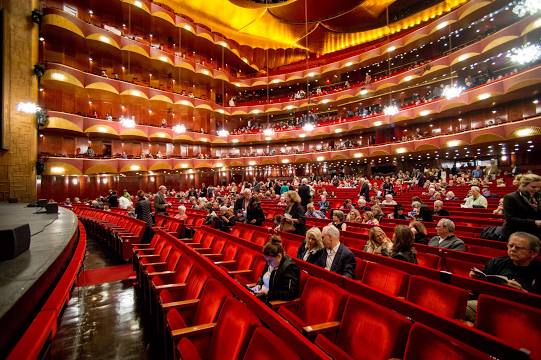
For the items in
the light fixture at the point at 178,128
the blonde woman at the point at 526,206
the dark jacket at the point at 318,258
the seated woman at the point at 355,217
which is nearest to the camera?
the blonde woman at the point at 526,206

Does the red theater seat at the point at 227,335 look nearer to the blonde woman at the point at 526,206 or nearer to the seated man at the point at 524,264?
the seated man at the point at 524,264

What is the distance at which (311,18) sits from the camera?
23125mm

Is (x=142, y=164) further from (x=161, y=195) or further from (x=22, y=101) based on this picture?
(x=161, y=195)

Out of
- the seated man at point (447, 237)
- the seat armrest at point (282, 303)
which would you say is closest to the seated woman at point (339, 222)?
the seated man at point (447, 237)

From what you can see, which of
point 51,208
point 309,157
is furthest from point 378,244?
point 309,157

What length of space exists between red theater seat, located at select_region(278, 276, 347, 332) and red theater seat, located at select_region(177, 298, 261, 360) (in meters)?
0.37

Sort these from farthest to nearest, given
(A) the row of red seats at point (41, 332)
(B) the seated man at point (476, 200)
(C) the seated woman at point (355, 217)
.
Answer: (B) the seated man at point (476, 200)
(C) the seated woman at point (355, 217)
(A) the row of red seats at point (41, 332)

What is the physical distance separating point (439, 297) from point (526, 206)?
4.57 feet

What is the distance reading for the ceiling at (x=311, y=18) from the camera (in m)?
20.5

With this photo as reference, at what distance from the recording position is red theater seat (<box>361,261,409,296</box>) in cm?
218

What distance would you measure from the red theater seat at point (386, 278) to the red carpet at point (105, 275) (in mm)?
3345

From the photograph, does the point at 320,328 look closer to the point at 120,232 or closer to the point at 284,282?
the point at 284,282

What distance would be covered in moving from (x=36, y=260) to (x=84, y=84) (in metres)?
15.0

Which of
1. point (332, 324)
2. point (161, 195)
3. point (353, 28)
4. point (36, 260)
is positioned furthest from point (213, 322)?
point (353, 28)
